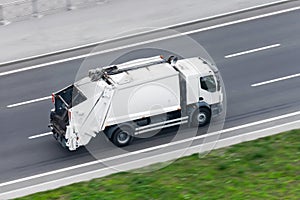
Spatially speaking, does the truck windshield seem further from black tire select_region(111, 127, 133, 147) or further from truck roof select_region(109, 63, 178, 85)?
black tire select_region(111, 127, 133, 147)

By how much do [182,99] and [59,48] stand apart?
25.2 feet

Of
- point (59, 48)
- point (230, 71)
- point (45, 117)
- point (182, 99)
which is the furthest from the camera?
point (59, 48)

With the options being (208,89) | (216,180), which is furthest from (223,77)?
(216,180)

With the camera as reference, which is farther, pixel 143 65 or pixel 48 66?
pixel 48 66

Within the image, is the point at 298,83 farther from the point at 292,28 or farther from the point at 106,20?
the point at 106,20

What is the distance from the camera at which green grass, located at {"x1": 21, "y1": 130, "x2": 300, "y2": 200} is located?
71.3 feet

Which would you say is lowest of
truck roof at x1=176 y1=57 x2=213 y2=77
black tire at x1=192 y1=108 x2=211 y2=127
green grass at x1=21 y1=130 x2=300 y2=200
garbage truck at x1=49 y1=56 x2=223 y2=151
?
green grass at x1=21 y1=130 x2=300 y2=200

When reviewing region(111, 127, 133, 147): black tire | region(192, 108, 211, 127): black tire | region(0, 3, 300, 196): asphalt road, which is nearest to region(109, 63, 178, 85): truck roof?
region(111, 127, 133, 147): black tire

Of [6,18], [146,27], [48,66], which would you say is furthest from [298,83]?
[6,18]

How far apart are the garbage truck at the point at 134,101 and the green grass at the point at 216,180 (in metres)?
2.03

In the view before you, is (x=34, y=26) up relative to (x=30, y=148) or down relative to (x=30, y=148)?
up

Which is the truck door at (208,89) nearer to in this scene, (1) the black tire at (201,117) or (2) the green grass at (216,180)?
(1) the black tire at (201,117)

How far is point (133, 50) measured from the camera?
3162 cm

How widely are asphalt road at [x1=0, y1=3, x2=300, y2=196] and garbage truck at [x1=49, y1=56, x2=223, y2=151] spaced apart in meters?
0.61
